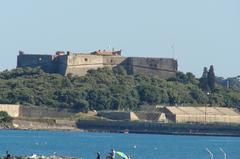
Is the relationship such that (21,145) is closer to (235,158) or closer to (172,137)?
(235,158)

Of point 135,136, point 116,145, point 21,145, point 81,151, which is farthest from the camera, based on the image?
point 135,136

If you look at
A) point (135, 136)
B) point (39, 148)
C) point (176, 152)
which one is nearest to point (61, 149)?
point (39, 148)

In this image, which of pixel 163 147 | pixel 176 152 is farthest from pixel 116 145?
pixel 176 152

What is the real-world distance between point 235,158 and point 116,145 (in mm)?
29328

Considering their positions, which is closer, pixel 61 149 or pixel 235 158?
pixel 235 158

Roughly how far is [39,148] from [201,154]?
569 inches

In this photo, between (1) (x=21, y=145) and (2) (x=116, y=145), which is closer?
(1) (x=21, y=145)

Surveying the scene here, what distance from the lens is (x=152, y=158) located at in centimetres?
11719

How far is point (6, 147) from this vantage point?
437 feet

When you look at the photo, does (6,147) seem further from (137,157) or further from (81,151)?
(137,157)

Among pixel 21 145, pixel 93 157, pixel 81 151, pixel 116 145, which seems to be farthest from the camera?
pixel 116 145

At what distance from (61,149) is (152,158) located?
58.9ft

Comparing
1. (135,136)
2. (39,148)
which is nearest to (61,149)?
(39,148)

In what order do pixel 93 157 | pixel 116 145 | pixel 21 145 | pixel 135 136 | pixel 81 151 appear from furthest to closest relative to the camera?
pixel 135 136 < pixel 116 145 < pixel 21 145 < pixel 81 151 < pixel 93 157
